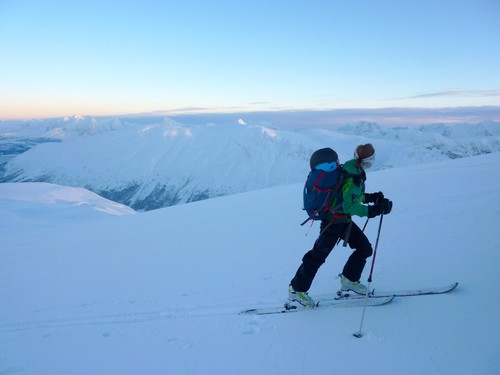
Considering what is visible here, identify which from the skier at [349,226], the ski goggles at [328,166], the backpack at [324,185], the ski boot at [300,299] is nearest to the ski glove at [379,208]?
the skier at [349,226]

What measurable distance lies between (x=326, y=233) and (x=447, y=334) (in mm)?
1791

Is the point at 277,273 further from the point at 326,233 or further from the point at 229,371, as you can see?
the point at 229,371

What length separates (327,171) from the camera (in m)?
4.24

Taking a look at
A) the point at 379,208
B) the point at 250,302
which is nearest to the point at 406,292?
the point at 379,208

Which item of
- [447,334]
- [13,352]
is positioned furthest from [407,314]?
[13,352]

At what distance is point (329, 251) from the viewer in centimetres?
464

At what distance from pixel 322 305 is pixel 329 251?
88cm

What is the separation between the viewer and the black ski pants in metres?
4.55

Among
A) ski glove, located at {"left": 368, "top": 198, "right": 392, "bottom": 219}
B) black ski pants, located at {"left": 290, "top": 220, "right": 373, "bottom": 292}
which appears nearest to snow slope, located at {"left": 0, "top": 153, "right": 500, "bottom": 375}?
black ski pants, located at {"left": 290, "top": 220, "right": 373, "bottom": 292}

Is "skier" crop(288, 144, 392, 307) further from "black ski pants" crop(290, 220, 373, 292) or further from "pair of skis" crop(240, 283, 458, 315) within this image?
"pair of skis" crop(240, 283, 458, 315)

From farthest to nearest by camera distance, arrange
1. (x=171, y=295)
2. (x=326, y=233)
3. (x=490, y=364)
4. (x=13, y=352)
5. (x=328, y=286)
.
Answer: (x=171, y=295) → (x=328, y=286) → (x=13, y=352) → (x=326, y=233) → (x=490, y=364)

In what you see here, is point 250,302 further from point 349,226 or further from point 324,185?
point 324,185

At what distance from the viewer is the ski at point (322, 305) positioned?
4.67 meters

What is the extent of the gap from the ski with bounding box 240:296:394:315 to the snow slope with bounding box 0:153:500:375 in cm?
12
